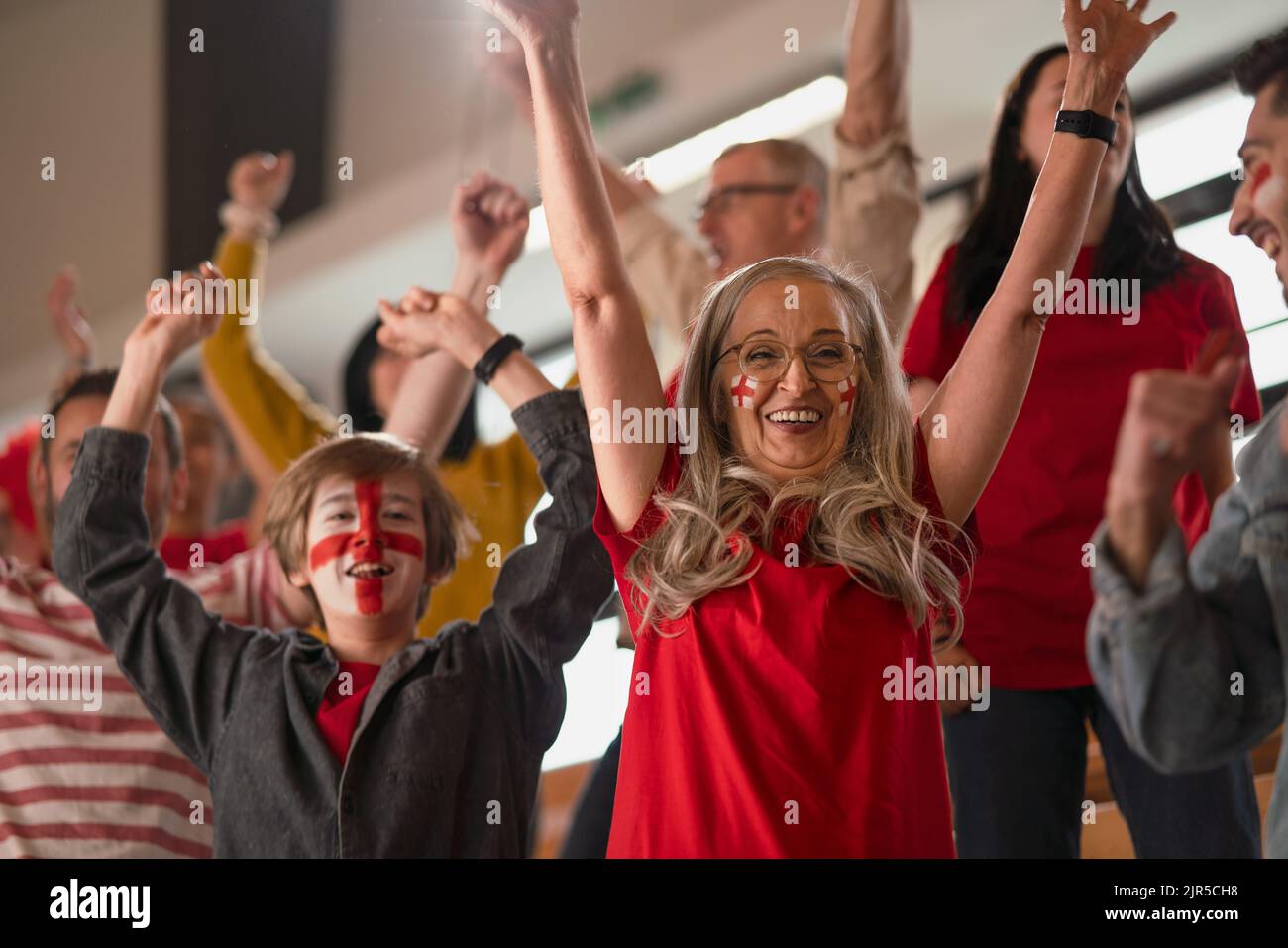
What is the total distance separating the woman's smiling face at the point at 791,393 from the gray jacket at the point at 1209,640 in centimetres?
34

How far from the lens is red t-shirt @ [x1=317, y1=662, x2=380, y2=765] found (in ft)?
6.33

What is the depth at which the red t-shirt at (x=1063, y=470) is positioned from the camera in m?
2.00

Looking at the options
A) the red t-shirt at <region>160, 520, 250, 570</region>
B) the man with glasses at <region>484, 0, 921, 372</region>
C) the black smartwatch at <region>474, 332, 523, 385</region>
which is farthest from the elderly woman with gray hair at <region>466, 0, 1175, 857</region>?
the red t-shirt at <region>160, 520, 250, 570</region>

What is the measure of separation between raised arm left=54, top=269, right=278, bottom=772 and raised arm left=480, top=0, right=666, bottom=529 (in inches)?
22.5

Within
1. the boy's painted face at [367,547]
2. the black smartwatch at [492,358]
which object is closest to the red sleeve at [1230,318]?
the black smartwatch at [492,358]

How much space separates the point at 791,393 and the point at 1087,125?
0.42 m

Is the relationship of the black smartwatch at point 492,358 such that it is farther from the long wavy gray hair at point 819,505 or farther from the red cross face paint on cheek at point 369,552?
the long wavy gray hair at point 819,505

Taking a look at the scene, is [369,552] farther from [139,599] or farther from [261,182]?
[261,182]

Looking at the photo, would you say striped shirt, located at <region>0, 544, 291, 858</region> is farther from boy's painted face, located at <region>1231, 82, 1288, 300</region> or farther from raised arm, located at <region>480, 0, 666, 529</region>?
boy's painted face, located at <region>1231, 82, 1288, 300</region>

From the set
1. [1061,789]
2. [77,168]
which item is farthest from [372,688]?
[77,168]

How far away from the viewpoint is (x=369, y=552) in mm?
2049

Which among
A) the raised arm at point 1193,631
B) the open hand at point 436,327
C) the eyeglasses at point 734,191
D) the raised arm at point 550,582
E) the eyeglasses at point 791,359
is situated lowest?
the raised arm at point 1193,631
